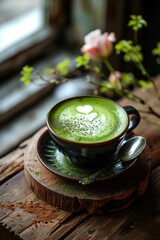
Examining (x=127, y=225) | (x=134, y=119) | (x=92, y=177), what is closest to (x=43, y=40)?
(x=134, y=119)

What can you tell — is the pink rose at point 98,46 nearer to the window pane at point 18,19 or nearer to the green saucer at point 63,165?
the green saucer at point 63,165

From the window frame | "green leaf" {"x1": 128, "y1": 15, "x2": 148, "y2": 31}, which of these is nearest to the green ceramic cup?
"green leaf" {"x1": 128, "y1": 15, "x2": 148, "y2": 31}

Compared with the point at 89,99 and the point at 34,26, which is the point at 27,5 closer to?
the point at 34,26

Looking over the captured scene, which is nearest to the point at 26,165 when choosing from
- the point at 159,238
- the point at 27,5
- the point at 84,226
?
the point at 84,226

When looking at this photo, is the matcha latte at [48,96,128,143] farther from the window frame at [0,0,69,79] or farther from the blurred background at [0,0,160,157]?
the window frame at [0,0,69,79]

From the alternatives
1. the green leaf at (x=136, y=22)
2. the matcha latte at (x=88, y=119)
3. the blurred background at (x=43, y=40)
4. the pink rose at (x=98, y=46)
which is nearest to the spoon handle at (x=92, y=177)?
the matcha latte at (x=88, y=119)

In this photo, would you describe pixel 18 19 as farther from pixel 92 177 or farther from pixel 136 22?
pixel 92 177

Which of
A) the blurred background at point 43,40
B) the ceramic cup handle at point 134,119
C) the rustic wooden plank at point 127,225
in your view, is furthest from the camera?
the blurred background at point 43,40
